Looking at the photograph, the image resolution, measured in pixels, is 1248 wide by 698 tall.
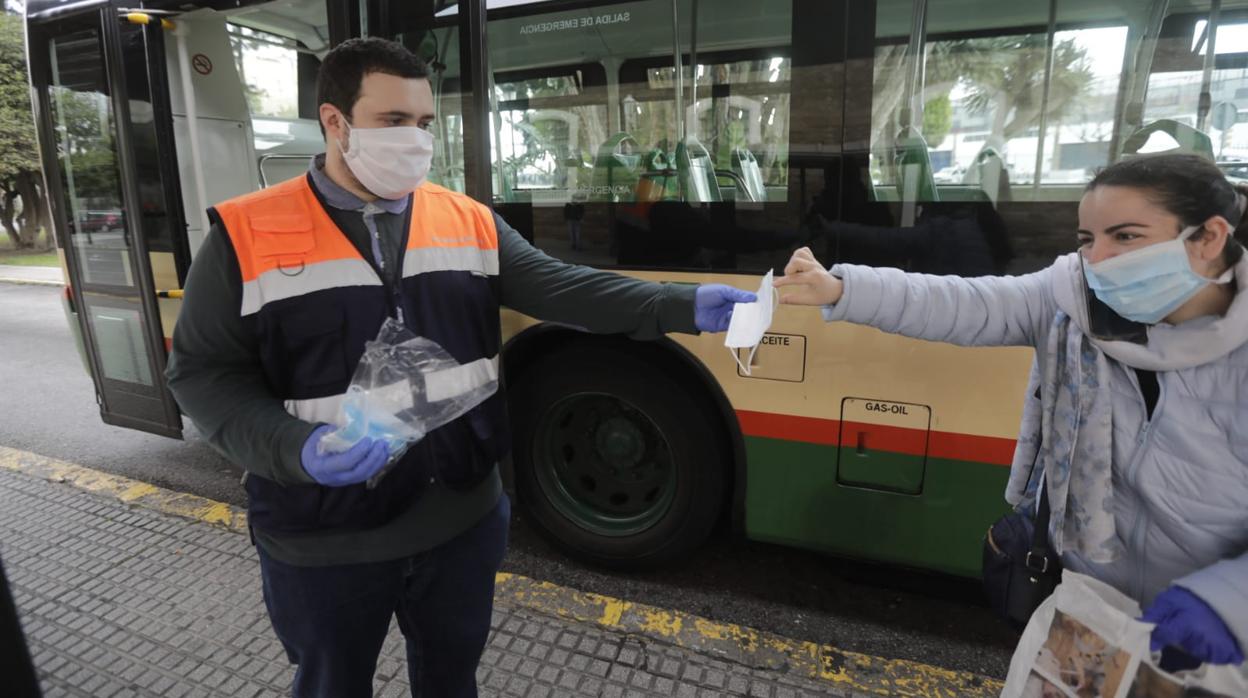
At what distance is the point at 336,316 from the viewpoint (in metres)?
1.48

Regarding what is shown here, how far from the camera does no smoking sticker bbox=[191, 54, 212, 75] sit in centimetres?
389

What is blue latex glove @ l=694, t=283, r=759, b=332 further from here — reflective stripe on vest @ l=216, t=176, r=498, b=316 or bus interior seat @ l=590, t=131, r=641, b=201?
bus interior seat @ l=590, t=131, r=641, b=201

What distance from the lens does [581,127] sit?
293 cm

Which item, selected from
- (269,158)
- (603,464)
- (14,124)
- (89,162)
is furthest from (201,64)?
(14,124)

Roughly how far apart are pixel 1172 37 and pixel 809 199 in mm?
1141

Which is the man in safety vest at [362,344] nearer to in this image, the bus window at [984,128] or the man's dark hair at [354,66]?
the man's dark hair at [354,66]

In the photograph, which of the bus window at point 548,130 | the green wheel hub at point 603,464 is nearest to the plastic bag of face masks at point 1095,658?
the green wheel hub at point 603,464

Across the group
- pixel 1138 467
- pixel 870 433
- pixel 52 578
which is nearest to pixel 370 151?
pixel 1138 467

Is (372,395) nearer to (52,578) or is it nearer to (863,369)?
(863,369)

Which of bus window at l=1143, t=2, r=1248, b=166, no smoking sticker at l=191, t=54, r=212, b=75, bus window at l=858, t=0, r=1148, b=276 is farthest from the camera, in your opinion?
no smoking sticker at l=191, t=54, r=212, b=75

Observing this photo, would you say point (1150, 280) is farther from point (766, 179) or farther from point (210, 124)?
point (210, 124)

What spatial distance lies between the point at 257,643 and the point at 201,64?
121 inches

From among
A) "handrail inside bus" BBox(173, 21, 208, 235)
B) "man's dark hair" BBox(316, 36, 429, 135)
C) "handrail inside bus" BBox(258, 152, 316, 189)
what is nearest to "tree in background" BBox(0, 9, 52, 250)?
"handrail inside bus" BBox(258, 152, 316, 189)

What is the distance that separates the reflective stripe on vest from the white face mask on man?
9cm
